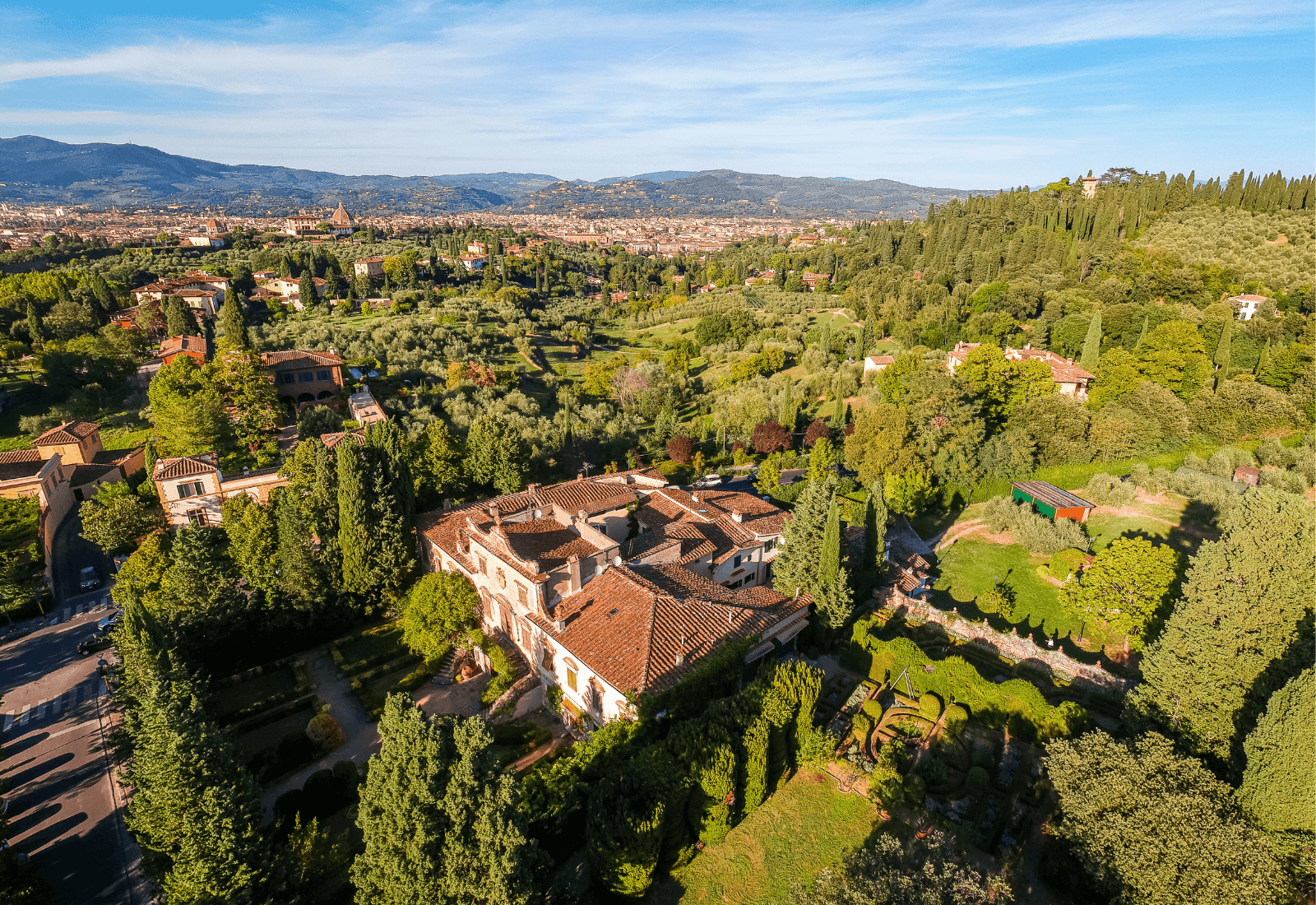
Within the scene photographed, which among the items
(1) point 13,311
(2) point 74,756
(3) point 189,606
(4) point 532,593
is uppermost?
(1) point 13,311

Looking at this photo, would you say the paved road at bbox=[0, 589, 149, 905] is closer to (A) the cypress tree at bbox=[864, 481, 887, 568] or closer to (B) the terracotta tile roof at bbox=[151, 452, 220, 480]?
(B) the terracotta tile roof at bbox=[151, 452, 220, 480]

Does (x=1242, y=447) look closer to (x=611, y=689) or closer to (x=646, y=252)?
(x=611, y=689)

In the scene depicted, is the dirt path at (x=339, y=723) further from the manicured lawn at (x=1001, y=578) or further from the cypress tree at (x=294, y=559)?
the manicured lawn at (x=1001, y=578)

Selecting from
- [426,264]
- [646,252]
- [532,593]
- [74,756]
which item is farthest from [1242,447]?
[646,252]

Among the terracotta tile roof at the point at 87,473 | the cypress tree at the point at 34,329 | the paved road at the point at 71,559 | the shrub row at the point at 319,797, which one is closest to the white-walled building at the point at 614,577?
the shrub row at the point at 319,797

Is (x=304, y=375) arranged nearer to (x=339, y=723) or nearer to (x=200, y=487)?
(x=200, y=487)

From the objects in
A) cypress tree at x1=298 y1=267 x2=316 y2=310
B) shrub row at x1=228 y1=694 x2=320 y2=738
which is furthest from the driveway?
cypress tree at x1=298 y1=267 x2=316 y2=310
